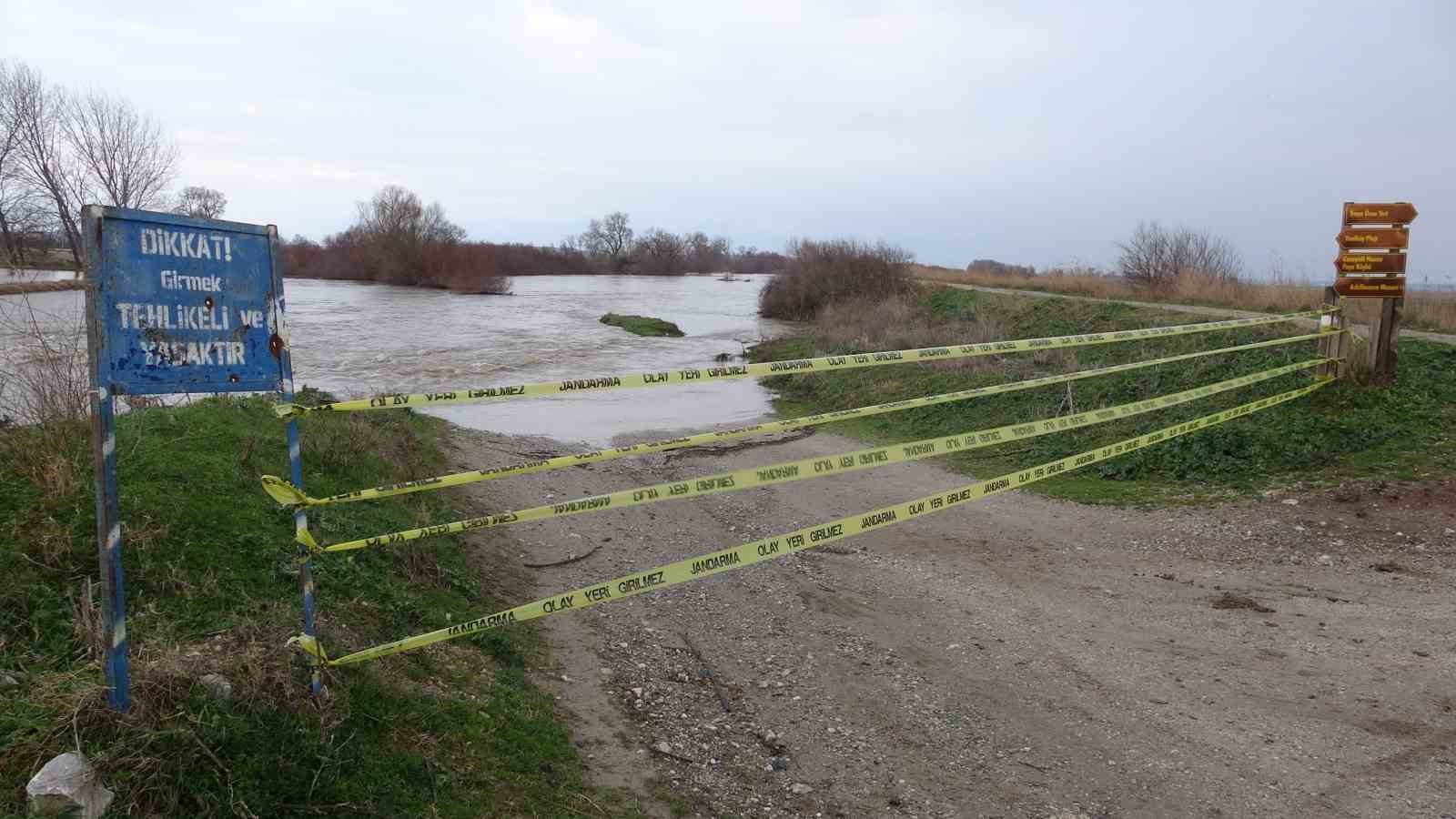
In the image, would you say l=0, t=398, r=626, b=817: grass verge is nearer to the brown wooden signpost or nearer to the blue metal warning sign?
the blue metal warning sign

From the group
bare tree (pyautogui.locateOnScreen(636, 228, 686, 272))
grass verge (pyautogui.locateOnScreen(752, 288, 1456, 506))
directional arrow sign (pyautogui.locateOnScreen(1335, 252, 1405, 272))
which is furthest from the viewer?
bare tree (pyautogui.locateOnScreen(636, 228, 686, 272))

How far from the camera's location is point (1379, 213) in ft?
32.0

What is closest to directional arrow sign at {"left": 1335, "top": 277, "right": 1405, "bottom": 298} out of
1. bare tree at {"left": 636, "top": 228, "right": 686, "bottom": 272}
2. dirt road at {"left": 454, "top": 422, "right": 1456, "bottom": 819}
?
dirt road at {"left": 454, "top": 422, "right": 1456, "bottom": 819}

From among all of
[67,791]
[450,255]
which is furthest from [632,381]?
[450,255]

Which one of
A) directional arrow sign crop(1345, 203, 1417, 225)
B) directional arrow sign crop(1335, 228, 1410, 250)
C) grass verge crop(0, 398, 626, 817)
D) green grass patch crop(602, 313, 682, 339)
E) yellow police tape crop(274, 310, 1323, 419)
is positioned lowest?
grass verge crop(0, 398, 626, 817)

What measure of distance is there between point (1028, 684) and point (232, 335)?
14.3ft

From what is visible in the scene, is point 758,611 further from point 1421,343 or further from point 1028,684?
point 1421,343

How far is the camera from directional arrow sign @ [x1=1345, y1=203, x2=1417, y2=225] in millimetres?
9662

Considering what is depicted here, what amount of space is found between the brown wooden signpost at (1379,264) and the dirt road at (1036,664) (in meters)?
2.50

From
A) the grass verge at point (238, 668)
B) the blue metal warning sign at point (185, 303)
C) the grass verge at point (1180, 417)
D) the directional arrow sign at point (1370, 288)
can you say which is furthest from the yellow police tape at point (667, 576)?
the directional arrow sign at point (1370, 288)

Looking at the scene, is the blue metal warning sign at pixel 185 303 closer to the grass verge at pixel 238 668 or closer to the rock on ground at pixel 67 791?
the grass verge at pixel 238 668

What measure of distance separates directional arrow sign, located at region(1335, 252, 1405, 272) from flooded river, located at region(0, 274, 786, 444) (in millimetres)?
9449

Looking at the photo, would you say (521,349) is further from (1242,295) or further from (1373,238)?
(1373,238)

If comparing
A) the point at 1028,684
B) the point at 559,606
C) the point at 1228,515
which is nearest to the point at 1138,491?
the point at 1228,515
